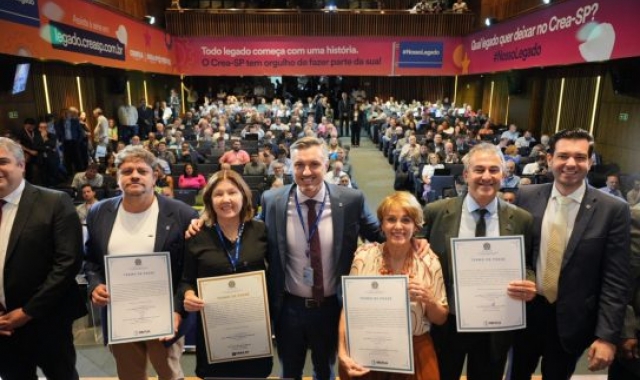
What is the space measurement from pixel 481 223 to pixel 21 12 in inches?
355

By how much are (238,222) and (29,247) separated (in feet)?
3.44

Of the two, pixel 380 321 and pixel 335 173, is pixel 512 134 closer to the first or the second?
pixel 335 173

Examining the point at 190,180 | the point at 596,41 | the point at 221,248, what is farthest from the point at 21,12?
the point at 596,41

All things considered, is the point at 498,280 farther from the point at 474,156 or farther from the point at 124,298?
the point at 124,298

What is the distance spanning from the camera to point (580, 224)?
197 cm

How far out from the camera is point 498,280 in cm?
194

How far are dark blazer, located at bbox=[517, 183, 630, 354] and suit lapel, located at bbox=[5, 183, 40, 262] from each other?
2.65 meters

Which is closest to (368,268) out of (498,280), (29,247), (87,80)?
(498,280)

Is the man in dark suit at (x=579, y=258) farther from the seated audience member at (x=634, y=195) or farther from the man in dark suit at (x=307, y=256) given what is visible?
the seated audience member at (x=634, y=195)

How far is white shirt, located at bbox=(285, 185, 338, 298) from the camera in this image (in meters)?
2.17

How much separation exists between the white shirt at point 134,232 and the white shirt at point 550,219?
195cm

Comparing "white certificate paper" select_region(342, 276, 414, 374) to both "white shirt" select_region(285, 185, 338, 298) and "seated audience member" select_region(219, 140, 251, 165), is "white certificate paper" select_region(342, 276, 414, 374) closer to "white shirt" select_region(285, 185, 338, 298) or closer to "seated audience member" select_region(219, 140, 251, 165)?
"white shirt" select_region(285, 185, 338, 298)

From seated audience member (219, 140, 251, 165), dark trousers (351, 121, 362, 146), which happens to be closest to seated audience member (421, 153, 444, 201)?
seated audience member (219, 140, 251, 165)

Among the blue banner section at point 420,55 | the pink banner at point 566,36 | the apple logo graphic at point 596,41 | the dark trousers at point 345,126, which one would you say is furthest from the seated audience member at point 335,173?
the blue banner section at point 420,55
